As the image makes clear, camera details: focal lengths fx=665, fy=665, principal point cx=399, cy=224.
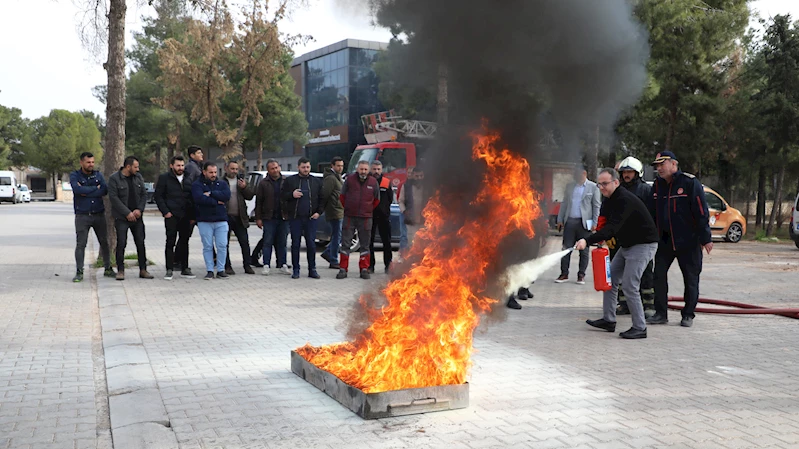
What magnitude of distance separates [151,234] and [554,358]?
17.4 meters

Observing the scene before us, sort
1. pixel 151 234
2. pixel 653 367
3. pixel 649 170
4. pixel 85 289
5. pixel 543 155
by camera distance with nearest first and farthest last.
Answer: pixel 543 155 → pixel 653 367 → pixel 649 170 → pixel 85 289 → pixel 151 234

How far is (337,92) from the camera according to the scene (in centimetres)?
1669

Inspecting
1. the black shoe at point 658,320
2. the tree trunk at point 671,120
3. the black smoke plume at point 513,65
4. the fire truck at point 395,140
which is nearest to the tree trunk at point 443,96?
the black smoke plume at point 513,65

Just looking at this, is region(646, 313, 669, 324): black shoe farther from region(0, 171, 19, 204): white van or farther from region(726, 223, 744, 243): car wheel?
region(0, 171, 19, 204): white van

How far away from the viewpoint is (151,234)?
20.7 metres

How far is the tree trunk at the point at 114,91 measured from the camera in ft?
38.7

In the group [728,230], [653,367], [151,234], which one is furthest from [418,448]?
[728,230]

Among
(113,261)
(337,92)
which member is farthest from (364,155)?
(113,261)

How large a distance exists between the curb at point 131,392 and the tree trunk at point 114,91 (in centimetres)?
500

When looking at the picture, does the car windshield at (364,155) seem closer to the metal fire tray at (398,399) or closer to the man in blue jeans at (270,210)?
the man in blue jeans at (270,210)

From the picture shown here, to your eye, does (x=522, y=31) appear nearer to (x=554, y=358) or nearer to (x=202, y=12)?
(x=554, y=358)

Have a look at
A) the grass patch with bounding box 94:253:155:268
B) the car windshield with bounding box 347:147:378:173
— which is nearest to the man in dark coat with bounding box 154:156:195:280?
the grass patch with bounding box 94:253:155:268

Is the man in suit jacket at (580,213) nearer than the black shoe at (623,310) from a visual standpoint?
No

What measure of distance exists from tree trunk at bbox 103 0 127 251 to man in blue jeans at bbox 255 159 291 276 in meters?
2.73
